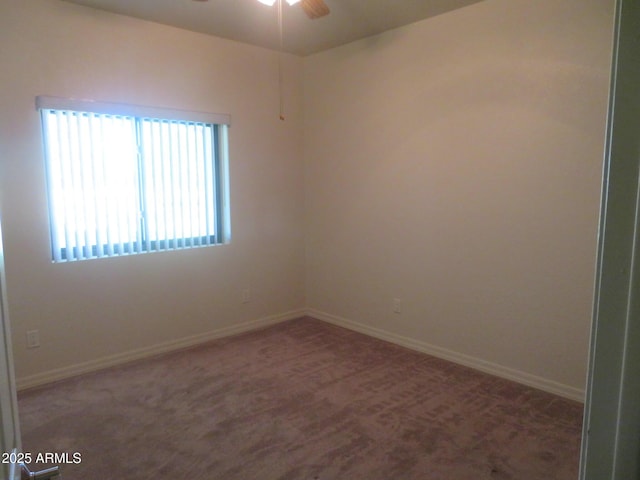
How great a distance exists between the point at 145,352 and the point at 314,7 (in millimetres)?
2811

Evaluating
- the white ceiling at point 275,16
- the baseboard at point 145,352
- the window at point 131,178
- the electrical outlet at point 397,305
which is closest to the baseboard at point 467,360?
the electrical outlet at point 397,305

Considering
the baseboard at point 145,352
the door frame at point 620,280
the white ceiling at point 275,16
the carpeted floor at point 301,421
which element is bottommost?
the carpeted floor at point 301,421

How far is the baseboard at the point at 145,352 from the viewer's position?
3043mm

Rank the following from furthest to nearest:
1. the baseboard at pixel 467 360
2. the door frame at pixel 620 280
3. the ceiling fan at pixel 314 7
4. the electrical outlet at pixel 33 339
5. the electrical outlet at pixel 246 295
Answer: the electrical outlet at pixel 246 295
the electrical outlet at pixel 33 339
the baseboard at pixel 467 360
the ceiling fan at pixel 314 7
the door frame at pixel 620 280

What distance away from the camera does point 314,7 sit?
100 inches

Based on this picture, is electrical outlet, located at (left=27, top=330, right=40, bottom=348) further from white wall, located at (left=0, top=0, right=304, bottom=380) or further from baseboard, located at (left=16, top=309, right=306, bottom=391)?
baseboard, located at (left=16, top=309, right=306, bottom=391)

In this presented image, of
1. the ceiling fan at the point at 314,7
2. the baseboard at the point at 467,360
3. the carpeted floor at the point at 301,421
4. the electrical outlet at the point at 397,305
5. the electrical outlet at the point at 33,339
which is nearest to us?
the carpeted floor at the point at 301,421

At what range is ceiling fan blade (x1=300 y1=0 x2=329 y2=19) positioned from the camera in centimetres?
248

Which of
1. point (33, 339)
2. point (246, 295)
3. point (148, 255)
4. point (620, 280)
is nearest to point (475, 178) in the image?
point (246, 295)

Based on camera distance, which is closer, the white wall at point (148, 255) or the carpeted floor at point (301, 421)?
the carpeted floor at point (301, 421)

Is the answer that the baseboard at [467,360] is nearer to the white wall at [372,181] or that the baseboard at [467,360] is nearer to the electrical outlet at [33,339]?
the white wall at [372,181]

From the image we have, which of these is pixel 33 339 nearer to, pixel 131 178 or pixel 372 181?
pixel 131 178

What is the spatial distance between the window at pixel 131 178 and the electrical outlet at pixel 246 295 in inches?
20.9

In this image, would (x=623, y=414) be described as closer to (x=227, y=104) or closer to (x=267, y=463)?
(x=267, y=463)
